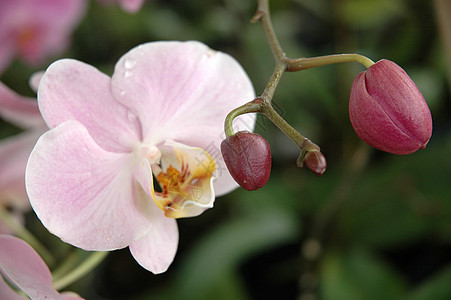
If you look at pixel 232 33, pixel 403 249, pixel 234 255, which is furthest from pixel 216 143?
pixel 232 33

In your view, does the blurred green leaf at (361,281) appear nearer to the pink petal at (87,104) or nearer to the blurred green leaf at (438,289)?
the blurred green leaf at (438,289)

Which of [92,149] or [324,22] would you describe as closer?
[92,149]

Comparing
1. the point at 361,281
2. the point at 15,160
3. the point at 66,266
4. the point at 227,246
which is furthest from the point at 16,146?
the point at 361,281

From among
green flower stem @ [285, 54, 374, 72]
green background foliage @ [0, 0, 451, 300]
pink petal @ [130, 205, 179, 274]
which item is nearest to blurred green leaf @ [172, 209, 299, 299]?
green background foliage @ [0, 0, 451, 300]

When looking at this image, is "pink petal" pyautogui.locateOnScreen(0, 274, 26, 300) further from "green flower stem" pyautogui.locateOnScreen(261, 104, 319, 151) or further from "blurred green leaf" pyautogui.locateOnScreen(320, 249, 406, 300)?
"blurred green leaf" pyautogui.locateOnScreen(320, 249, 406, 300)

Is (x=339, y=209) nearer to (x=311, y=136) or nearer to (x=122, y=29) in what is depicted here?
(x=311, y=136)

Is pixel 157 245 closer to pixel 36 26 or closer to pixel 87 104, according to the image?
pixel 87 104
